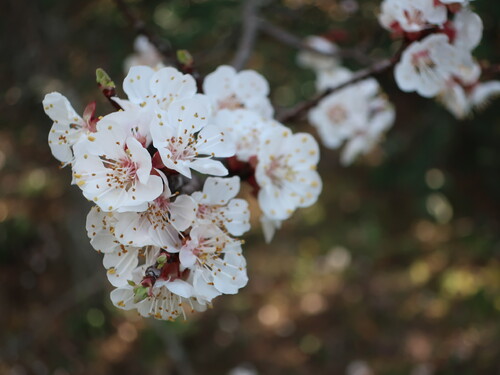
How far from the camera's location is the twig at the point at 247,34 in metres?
1.56

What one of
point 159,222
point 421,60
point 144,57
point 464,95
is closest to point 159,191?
point 159,222

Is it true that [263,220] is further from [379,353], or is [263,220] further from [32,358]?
[379,353]

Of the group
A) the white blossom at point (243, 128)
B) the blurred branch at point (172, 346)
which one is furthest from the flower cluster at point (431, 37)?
the blurred branch at point (172, 346)

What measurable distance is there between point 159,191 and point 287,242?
357cm

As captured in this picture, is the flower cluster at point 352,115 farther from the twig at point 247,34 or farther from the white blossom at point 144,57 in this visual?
the white blossom at point 144,57

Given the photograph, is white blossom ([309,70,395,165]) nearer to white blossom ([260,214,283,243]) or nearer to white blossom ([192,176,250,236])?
white blossom ([260,214,283,243])

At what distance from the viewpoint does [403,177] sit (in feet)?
9.81

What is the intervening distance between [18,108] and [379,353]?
3.18 meters

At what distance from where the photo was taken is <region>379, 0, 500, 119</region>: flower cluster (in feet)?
3.94

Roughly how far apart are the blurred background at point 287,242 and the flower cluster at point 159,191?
1199 millimetres

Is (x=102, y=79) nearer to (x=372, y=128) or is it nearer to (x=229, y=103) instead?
(x=229, y=103)

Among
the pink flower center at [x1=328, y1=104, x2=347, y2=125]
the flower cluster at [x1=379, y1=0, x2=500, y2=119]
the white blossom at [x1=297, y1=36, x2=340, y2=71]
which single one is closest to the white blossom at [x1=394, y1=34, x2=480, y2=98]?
the flower cluster at [x1=379, y1=0, x2=500, y2=119]

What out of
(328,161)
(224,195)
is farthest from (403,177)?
(224,195)

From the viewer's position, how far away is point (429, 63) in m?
1.38
